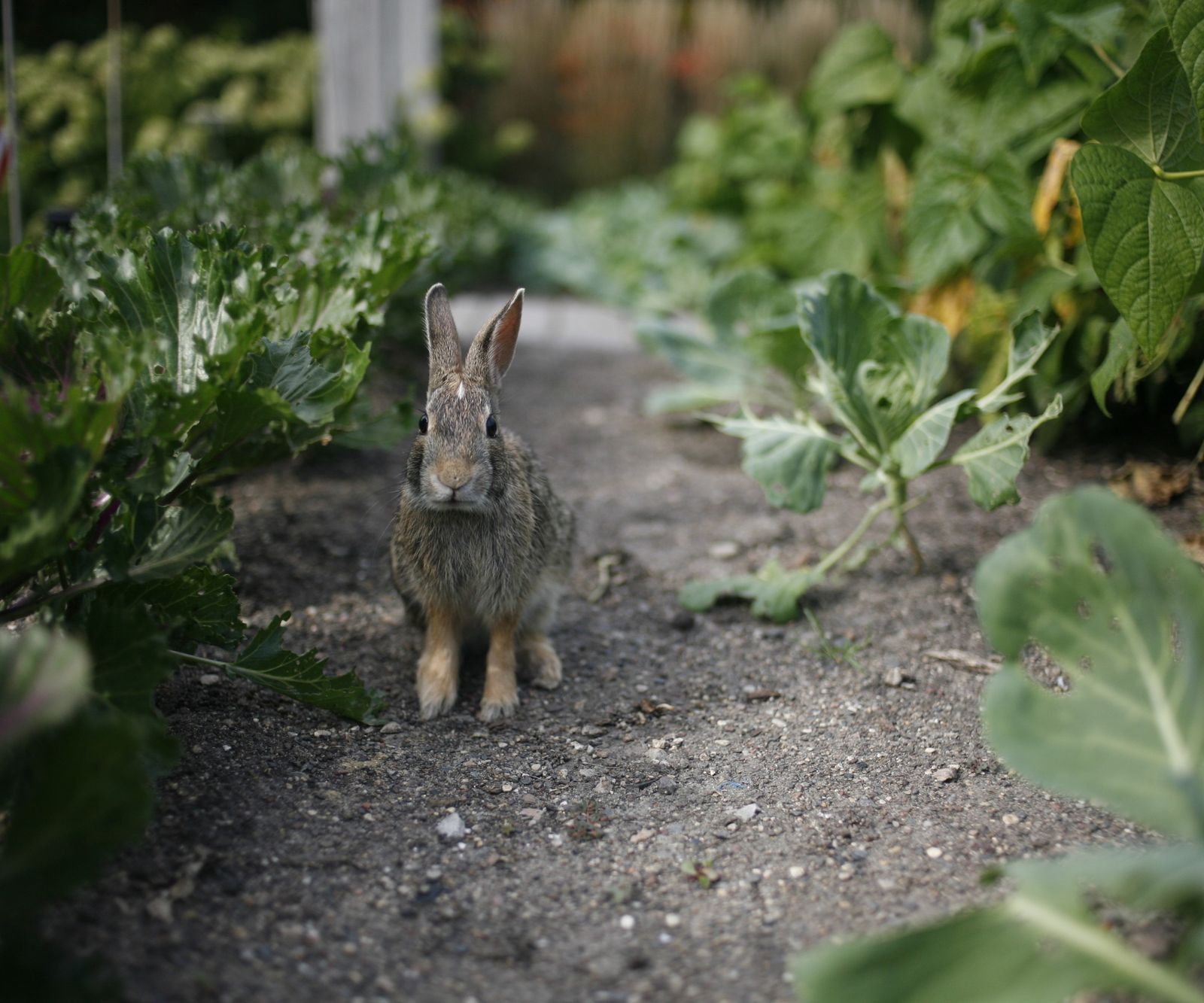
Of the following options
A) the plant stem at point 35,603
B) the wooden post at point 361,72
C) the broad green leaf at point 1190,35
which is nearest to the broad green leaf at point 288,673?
the plant stem at point 35,603

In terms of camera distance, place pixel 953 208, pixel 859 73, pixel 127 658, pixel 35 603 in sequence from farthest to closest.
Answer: pixel 859 73 → pixel 953 208 → pixel 35 603 → pixel 127 658

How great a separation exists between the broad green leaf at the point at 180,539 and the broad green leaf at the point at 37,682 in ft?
1.72

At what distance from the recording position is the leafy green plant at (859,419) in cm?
337

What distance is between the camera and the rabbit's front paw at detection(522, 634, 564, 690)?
319 centimetres

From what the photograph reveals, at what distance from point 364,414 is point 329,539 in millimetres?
769

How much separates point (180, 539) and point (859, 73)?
13.2ft

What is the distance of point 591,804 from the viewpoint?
2.56m

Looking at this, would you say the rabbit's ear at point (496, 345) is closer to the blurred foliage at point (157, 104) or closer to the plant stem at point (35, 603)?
the plant stem at point (35, 603)

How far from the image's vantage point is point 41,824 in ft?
5.56

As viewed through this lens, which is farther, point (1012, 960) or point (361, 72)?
point (361, 72)

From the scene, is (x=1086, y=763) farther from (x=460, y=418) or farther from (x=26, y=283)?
(x=26, y=283)

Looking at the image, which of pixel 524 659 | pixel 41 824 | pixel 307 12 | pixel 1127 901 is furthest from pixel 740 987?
pixel 307 12

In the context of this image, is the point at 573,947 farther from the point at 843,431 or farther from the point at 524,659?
the point at 843,431

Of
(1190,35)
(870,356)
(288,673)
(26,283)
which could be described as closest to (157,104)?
(26,283)
